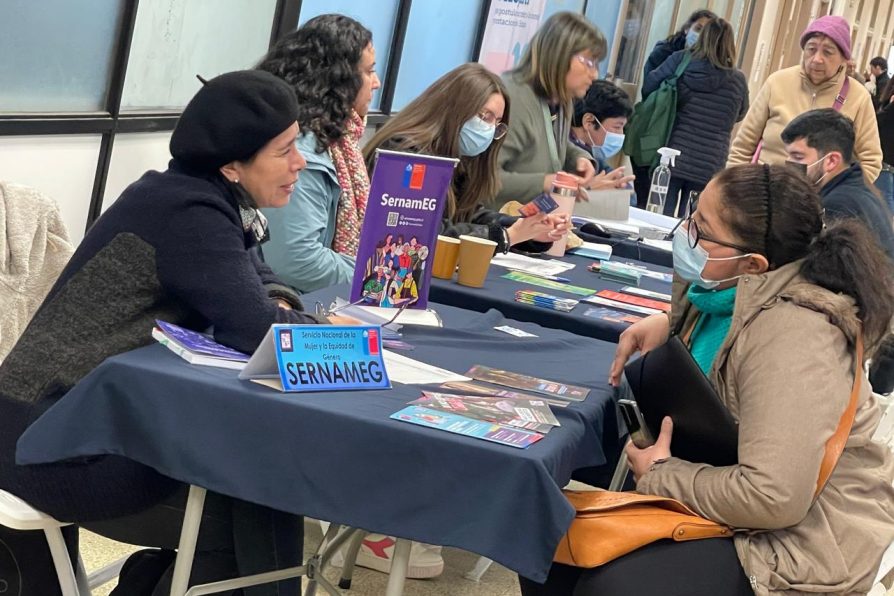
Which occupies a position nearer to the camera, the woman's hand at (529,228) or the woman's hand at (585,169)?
the woman's hand at (529,228)

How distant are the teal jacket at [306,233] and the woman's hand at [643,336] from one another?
909 millimetres

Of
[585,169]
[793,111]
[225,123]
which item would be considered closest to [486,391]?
[225,123]

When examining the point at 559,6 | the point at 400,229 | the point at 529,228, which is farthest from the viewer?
the point at 559,6

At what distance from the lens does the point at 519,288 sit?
123 inches

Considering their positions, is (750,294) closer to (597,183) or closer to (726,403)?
(726,403)

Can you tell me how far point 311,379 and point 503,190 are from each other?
106 inches

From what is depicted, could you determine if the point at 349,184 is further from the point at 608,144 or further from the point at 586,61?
the point at 608,144

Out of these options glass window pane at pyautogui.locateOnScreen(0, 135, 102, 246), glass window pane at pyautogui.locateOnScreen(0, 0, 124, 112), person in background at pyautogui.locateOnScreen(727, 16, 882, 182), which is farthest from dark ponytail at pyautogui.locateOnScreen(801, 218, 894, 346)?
person in background at pyautogui.locateOnScreen(727, 16, 882, 182)

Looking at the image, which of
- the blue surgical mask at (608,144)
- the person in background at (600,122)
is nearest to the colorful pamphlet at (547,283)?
the person in background at (600,122)

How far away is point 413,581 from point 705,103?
533cm

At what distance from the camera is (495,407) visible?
195 centimetres

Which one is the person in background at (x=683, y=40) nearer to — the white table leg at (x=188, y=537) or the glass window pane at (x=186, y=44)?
the glass window pane at (x=186, y=44)

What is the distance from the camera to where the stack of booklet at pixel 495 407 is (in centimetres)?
179

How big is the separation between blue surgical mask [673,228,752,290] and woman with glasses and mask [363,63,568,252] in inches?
45.1
